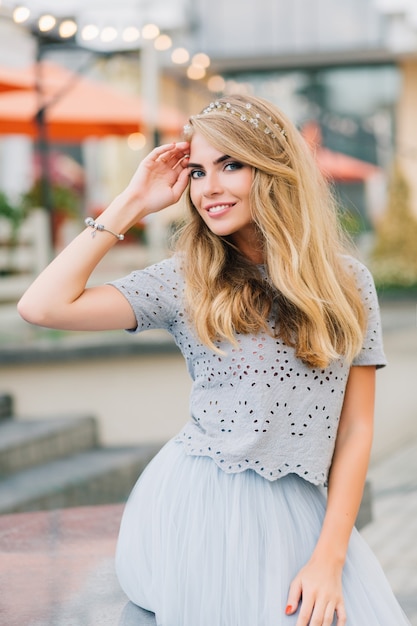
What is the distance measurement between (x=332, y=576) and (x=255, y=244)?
2.36 ft

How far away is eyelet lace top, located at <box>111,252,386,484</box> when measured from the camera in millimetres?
1818

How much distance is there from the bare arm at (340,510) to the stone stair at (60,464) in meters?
2.10

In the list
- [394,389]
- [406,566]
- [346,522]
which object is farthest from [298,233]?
[394,389]

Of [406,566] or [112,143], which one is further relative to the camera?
[112,143]

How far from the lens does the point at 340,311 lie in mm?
1857

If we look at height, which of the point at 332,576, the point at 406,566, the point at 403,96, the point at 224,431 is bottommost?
the point at 406,566

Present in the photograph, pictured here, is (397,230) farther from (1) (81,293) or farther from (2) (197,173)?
(1) (81,293)

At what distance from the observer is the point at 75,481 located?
4.06 meters

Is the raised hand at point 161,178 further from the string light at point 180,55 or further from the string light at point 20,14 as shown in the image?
the string light at point 180,55

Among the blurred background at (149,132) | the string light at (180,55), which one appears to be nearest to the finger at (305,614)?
the blurred background at (149,132)

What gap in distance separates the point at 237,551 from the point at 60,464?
8.81 ft

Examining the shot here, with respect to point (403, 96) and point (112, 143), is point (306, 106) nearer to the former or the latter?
point (403, 96)

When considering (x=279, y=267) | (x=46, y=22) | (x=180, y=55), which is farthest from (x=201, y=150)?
(x=180, y=55)

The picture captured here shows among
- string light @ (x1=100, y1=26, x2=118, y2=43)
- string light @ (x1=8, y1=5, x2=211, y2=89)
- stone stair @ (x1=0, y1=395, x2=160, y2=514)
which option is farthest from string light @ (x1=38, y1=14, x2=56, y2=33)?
stone stair @ (x1=0, y1=395, x2=160, y2=514)
